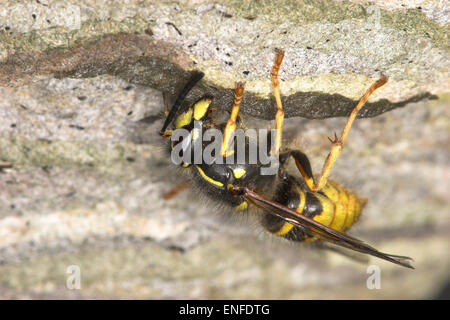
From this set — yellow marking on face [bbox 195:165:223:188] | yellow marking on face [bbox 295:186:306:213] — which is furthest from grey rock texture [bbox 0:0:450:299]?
yellow marking on face [bbox 295:186:306:213]

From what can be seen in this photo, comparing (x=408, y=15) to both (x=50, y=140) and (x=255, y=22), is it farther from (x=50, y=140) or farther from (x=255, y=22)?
(x=50, y=140)

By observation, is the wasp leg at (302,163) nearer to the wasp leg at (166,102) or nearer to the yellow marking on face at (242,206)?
the yellow marking on face at (242,206)

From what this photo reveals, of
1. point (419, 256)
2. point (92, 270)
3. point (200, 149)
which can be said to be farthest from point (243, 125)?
point (419, 256)

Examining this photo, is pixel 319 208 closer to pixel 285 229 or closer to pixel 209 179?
pixel 285 229

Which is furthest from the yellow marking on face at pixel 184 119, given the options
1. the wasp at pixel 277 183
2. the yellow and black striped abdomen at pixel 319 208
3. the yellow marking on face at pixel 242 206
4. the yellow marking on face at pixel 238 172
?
the yellow and black striped abdomen at pixel 319 208

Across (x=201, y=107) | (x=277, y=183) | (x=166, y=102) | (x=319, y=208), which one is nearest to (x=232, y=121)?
(x=201, y=107)
